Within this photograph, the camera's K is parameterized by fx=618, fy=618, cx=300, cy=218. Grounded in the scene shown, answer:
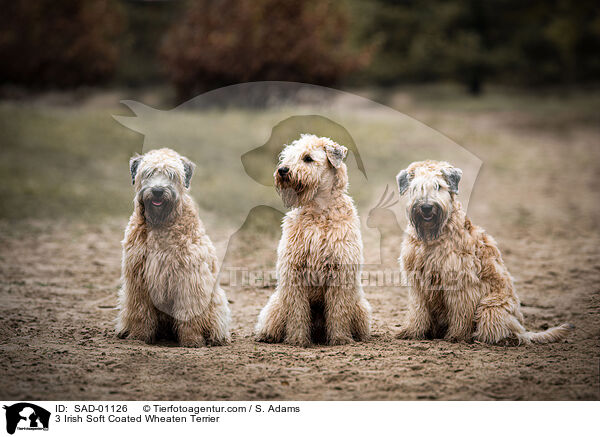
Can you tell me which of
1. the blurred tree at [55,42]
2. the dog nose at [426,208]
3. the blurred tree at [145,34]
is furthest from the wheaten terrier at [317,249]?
the blurred tree at [145,34]

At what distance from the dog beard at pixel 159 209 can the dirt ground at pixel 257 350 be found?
4.17 ft

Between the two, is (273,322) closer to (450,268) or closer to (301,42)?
(450,268)

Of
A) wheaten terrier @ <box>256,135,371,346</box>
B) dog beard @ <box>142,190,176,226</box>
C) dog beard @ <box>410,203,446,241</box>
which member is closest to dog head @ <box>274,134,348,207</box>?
wheaten terrier @ <box>256,135,371,346</box>

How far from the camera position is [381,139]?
18.5m

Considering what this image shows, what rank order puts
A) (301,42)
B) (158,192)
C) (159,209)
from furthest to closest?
(301,42) → (159,209) → (158,192)

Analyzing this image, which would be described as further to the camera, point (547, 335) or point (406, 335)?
point (406, 335)

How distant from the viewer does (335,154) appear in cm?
605

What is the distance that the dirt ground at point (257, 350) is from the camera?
5.23m

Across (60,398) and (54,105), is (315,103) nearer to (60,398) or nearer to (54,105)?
(60,398)

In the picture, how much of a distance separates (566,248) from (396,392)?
7334 millimetres

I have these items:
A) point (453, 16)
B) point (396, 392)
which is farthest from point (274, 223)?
point (453, 16)

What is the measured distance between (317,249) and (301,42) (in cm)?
1906
